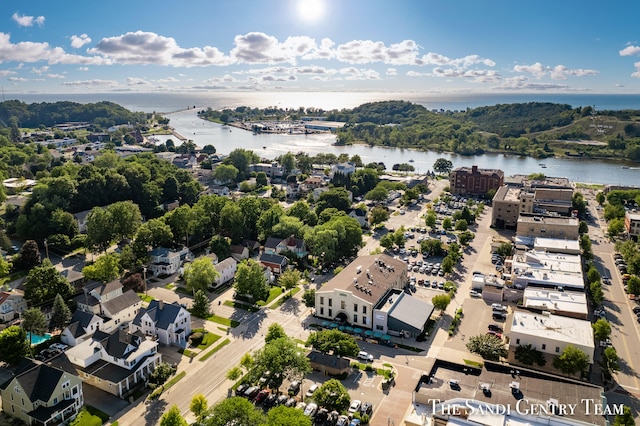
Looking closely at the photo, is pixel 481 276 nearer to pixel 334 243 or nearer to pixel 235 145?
pixel 334 243

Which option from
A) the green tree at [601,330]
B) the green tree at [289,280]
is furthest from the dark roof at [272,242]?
the green tree at [601,330]

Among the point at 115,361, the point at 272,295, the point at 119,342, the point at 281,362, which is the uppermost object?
the point at 281,362

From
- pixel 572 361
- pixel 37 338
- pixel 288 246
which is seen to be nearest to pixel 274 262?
pixel 288 246

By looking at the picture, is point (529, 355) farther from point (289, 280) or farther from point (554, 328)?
point (289, 280)

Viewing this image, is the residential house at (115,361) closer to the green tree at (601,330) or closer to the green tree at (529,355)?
the green tree at (529,355)

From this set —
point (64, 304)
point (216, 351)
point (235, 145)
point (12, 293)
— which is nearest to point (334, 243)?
→ point (216, 351)

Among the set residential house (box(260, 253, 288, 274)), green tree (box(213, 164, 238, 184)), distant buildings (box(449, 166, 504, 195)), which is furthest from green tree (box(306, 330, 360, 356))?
green tree (box(213, 164, 238, 184))

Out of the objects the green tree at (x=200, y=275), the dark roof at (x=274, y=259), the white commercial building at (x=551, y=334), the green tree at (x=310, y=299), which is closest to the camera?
the white commercial building at (x=551, y=334)
